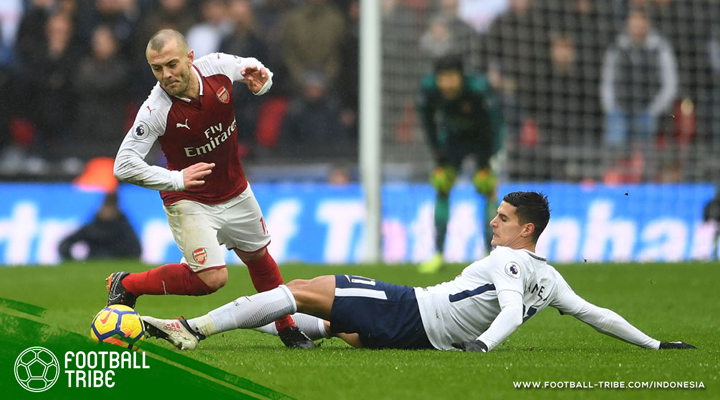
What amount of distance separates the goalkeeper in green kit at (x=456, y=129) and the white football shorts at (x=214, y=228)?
5.16 metres

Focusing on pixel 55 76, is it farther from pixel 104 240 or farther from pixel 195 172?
pixel 195 172

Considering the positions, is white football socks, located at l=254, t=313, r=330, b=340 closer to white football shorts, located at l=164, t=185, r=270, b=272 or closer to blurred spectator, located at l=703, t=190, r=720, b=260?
white football shorts, located at l=164, t=185, r=270, b=272

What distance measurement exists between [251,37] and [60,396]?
37.0 feet

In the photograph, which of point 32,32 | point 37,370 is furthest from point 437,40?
point 37,370

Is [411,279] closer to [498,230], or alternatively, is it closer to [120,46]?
[498,230]

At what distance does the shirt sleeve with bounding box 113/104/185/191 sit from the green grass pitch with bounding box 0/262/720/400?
90cm

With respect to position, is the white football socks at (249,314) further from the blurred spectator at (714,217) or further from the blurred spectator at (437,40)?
the blurred spectator at (437,40)

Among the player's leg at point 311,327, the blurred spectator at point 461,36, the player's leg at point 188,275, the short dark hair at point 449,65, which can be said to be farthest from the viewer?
the blurred spectator at point 461,36

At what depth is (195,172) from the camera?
5.73 metres

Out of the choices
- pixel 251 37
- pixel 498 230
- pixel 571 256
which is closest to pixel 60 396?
pixel 498 230

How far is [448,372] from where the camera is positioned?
4906 millimetres

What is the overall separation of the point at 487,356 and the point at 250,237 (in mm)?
1762

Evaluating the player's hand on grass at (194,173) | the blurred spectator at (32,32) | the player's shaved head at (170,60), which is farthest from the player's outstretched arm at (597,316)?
the blurred spectator at (32,32)

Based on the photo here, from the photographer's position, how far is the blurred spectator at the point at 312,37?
1581 centimetres
